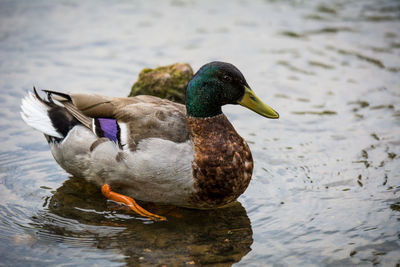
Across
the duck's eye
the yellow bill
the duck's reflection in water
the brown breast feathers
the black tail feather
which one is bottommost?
the duck's reflection in water

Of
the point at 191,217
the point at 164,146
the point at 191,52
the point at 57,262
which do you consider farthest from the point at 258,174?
the point at 191,52

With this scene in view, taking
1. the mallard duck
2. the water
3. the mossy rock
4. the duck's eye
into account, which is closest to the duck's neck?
the mallard duck

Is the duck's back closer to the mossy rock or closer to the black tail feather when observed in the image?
the black tail feather

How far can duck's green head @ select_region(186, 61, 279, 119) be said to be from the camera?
4.63 meters

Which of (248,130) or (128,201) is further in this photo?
(248,130)

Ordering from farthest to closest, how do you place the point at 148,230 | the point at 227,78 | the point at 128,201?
the point at 128,201 < the point at 227,78 < the point at 148,230

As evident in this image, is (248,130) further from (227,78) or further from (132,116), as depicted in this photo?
(132,116)

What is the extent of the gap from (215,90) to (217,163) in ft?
2.14

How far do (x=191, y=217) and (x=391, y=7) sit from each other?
785cm

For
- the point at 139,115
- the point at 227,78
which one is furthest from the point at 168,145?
the point at 227,78

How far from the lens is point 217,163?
14.8 ft

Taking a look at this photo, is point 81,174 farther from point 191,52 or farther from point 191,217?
point 191,52

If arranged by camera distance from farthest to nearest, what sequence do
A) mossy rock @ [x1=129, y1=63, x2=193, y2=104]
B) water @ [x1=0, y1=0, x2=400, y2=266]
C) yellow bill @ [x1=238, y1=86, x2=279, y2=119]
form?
mossy rock @ [x1=129, y1=63, x2=193, y2=104]
yellow bill @ [x1=238, y1=86, x2=279, y2=119]
water @ [x1=0, y1=0, x2=400, y2=266]

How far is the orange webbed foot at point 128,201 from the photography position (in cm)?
468
